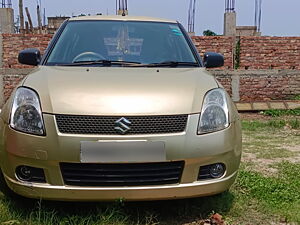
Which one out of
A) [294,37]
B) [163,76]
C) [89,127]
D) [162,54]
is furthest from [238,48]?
[89,127]

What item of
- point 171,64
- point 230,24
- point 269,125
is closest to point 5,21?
point 230,24

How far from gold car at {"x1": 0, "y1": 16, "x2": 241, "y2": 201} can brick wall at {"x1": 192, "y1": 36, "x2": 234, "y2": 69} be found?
6770 millimetres

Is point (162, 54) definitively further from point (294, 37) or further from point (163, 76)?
point (294, 37)

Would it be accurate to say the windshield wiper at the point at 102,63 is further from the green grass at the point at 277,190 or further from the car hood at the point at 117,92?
the green grass at the point at 277,190

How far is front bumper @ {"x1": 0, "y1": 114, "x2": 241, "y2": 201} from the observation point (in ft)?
7.05

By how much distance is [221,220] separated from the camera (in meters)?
2.43

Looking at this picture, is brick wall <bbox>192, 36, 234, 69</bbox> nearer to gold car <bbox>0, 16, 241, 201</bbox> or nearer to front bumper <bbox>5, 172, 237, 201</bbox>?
gold car <bbox>0, 16, 241, 201</bbox>

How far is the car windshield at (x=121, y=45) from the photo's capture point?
10.2ft

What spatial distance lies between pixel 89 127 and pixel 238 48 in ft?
25.8

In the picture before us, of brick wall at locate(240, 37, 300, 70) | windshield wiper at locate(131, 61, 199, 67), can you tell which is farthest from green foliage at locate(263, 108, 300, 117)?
windshield wiper at locate(131, 61, 199, 67)

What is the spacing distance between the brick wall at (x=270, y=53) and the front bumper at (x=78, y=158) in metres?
7.39

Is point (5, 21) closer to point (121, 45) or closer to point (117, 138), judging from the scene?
point (121, 45)

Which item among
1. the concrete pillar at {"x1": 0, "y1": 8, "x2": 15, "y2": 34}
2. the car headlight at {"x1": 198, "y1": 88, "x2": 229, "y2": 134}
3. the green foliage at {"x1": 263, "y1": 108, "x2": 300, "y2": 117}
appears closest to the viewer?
the car headlight at {"x1": 198, "y1": 88, "x2": 229, "y2": 134}

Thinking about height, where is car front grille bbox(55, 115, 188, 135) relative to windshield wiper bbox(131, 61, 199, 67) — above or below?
below
